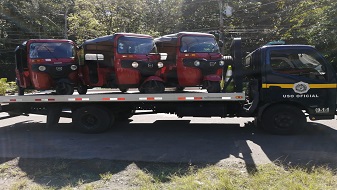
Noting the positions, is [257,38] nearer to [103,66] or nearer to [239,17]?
[239,17]

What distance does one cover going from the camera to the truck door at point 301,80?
22.1 ft

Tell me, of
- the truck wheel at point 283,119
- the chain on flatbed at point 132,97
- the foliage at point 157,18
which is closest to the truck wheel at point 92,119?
the chain on flatbed at point 132,97

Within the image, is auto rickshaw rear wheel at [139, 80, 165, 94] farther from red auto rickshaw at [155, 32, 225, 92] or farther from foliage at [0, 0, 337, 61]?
foliage at [0, 0, 337, 61]

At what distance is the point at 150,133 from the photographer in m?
7.56

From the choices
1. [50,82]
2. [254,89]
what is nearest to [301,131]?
[254,89]

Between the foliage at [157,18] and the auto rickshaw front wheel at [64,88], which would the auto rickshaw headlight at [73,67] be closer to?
the auto rickshaw front wheel at [64,88]

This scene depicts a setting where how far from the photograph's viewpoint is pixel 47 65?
295 inches

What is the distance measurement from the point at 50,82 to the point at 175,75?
3.14m

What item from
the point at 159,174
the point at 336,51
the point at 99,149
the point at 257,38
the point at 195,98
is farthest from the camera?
the point at 257,38

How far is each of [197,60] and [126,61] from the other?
1.66 m

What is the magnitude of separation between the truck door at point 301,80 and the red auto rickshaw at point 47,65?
4744 millimetres

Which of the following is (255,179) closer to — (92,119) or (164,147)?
(164,147)

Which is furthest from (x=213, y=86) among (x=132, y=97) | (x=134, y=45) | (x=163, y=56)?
(x=134, y=45)

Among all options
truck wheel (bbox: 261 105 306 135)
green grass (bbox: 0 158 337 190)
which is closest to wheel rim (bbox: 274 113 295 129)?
truck wheel (bbox: 261 105 306 135)
